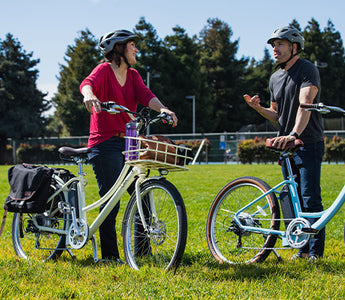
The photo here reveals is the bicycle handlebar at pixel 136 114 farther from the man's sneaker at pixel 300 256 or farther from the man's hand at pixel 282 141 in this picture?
the man's sneaker at pixel 300 256

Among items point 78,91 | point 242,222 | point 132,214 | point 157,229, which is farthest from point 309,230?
point 78,91

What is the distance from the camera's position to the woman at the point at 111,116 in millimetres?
4254

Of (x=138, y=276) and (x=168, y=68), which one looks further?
(x=168, y=68)

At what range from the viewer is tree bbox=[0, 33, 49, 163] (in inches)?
1731

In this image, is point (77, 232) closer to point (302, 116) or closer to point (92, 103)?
point (92, 103)

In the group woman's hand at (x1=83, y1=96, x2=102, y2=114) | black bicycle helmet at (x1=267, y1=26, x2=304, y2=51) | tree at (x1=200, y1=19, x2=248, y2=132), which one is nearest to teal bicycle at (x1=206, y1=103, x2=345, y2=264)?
black bicycle helmet at (x1=267, y1=26, x2=304, y2=51)

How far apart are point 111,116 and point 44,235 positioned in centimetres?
141

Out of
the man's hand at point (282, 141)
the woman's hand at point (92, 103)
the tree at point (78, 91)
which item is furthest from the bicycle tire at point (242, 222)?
the tree at point (78, 91)

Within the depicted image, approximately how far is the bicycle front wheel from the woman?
291mm

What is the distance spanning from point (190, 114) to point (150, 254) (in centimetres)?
5121

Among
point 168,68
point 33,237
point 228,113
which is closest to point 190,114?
point 168,68

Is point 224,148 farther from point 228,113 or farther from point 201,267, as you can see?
point 228,113

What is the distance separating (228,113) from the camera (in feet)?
209

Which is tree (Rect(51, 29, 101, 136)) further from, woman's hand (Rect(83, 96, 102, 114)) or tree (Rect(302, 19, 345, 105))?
woman's hand (Rect(83, 96, 102, 114))
